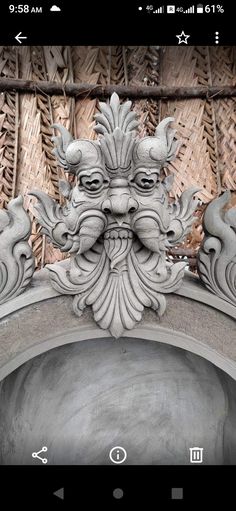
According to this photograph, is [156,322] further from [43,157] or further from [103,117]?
[43,157]

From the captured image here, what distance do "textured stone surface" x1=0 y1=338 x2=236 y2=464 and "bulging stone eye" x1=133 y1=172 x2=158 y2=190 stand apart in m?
0.29

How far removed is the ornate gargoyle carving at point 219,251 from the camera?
120 cm

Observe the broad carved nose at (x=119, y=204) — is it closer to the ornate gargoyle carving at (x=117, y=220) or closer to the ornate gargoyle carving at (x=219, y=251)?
the ornate gargoyle carving at (x=117, y=220)

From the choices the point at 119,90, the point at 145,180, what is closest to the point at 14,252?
the point at 145,180

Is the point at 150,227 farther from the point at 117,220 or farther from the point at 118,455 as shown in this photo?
the point at 118,455

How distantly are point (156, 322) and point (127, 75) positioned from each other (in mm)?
1216

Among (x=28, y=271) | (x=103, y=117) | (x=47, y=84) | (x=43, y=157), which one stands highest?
(x=47, y=84)

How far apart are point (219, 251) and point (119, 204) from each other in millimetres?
177

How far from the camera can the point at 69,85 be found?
222cm

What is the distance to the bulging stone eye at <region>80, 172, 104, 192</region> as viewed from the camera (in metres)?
1.15
